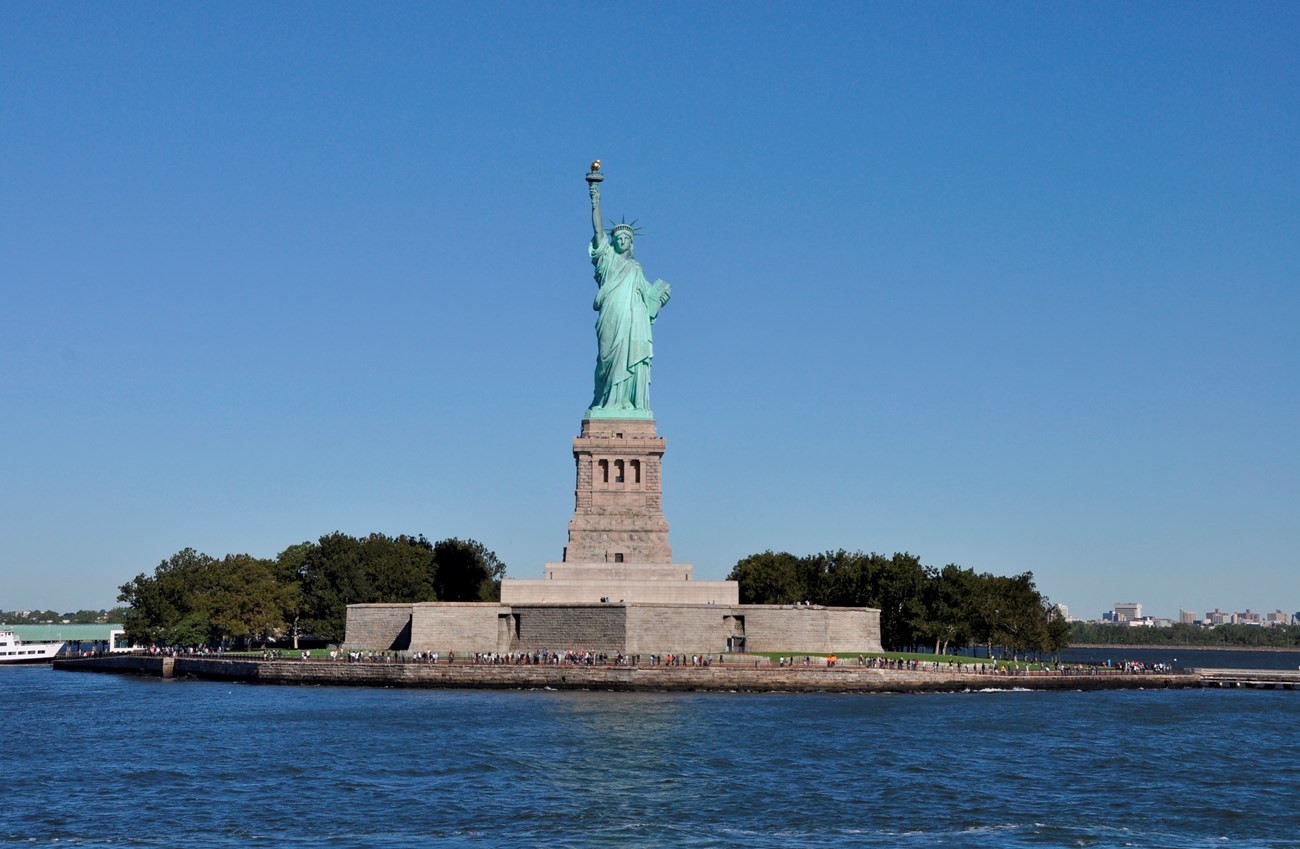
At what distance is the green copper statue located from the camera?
71500 millimetres

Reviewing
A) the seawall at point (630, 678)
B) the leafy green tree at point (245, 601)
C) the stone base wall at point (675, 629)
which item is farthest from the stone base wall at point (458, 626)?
the leafy green tree at point (245, 601)

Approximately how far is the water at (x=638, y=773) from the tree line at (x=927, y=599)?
819 inches

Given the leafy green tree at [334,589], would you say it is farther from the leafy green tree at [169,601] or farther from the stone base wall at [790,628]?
the stone base wall at [790,628]

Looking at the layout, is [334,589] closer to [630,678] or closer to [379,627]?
[379,627]

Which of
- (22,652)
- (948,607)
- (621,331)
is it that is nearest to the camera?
(621,331)

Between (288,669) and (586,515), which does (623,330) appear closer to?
(586,515)

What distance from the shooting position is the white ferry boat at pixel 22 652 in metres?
90.9

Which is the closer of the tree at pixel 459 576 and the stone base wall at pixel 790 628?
the stone base wall at pixel 790 628

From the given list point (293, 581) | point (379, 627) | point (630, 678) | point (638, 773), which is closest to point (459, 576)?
point (293, 581)

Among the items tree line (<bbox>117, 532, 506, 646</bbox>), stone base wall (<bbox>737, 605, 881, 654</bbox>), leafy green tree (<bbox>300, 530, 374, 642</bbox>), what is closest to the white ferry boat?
tree line (<bbox>117, 532, 506, 646</bbox>)

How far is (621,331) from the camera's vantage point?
71438 millimetres

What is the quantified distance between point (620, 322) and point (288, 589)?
26.0 meters

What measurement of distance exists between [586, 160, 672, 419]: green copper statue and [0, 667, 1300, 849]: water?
19.5m

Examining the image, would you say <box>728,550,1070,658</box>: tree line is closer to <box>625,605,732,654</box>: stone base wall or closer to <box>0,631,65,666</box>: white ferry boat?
<box>625,605,732,654</box>: stone base wall
